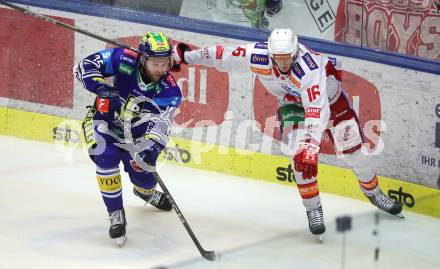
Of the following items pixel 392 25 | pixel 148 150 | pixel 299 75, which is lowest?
pixel 148 150

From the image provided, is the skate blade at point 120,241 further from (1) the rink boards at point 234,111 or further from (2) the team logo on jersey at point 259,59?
(1) the rink boards at point 234,111

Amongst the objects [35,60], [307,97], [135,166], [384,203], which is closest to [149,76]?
[135,166]

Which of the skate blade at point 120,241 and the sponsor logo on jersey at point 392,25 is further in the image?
the sponsor logo on jersey at point 392,25

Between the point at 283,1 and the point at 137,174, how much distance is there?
5.02ft

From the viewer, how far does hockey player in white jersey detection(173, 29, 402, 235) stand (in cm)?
495

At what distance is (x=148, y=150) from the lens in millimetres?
5133

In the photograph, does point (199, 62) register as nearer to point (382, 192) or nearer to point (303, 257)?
point (382, 192)

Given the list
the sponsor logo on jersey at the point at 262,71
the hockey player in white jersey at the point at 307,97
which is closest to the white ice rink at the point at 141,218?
the hockey player in white jersey at the point at 307,97

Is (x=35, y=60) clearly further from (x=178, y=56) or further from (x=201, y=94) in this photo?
(x=178, y=56)

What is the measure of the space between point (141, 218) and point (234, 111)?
1.11 metres

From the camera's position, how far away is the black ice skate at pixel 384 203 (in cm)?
541

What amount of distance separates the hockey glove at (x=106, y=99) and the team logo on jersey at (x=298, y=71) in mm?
905

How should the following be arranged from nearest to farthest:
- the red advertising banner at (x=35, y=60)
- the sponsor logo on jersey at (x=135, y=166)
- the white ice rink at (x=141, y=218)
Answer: the white ice rink at (x=141, y=218) < the sponsor logo on jersey at (x=135, y=166) < the red advertising banner at (x=35, y=60)

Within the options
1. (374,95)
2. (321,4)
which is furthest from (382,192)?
(321,4)
